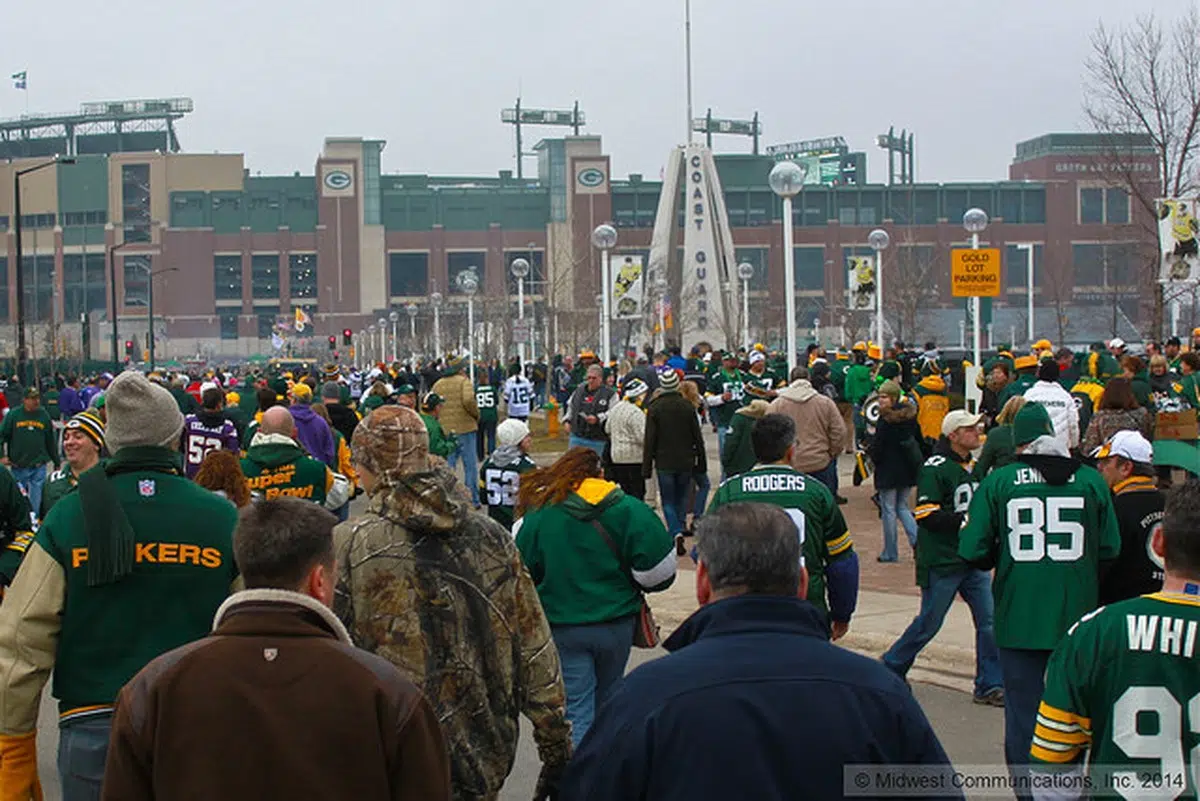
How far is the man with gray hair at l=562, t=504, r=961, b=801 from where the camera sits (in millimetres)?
3078

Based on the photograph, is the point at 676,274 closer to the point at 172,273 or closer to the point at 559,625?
the point at 172,273

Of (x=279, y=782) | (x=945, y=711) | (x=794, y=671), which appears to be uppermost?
(x=794, y=671)

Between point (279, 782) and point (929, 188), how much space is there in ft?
405

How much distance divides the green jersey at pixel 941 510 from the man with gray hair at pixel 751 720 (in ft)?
19.0

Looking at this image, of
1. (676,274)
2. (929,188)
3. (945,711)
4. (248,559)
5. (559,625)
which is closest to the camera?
(248,559)

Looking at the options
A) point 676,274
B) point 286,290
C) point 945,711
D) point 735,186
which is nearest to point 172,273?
point 286,290

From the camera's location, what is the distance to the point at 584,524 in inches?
272

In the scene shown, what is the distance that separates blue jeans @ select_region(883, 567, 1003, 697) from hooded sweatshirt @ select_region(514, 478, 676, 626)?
2657 mm

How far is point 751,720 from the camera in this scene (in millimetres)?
3084

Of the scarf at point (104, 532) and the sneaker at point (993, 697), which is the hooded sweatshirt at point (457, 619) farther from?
the sneaker at point (993, 697)

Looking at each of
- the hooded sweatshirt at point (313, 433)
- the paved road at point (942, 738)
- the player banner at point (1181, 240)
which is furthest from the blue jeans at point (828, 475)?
the paved road at point (942, 738)

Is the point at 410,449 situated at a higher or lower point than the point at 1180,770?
higher

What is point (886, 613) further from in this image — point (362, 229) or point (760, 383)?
point (362, 229)

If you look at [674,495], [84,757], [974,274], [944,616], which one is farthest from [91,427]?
[974,274]
